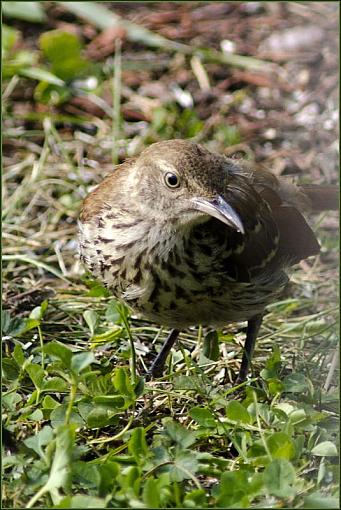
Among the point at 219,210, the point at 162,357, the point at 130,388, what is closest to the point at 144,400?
the point at 130,388

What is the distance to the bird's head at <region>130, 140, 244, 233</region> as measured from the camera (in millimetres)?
3730

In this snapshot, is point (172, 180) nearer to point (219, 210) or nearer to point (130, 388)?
point (219, 210)

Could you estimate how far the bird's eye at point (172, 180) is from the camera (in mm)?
3834

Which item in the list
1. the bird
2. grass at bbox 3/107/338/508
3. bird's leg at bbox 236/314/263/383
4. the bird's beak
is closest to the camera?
grass at bbox 3/107/338/508

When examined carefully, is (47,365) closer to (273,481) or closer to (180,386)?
(180,386)

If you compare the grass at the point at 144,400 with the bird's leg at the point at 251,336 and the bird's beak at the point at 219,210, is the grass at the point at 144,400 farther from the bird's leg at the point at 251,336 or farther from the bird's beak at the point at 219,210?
the bird's beak at the point at 219,210

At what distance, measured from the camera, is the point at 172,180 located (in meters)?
3.85

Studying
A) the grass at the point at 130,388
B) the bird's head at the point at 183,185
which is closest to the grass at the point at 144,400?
the grass at the point at 130,388

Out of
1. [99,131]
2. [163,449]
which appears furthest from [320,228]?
[163,449]

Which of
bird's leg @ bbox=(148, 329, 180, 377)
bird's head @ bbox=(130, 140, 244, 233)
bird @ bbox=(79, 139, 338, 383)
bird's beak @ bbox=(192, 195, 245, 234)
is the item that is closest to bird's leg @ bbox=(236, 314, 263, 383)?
bird @ bbox=(79, 139, 338, 383)

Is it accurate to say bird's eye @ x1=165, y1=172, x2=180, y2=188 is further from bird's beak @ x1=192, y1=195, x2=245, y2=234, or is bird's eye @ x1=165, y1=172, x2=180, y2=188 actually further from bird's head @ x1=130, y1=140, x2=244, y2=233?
bird's beak @ x1=192, y1=195, x2=245, y2=234

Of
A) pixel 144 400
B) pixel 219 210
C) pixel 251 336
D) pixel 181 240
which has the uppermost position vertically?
pixel 219 210

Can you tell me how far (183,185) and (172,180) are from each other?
65 millimetres

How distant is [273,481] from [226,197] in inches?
53.2
